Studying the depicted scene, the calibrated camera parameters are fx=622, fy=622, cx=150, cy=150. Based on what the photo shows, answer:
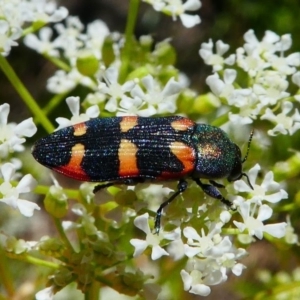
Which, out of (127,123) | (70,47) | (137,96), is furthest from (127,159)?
(70,47)

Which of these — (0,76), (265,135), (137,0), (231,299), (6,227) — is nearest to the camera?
(137,0)

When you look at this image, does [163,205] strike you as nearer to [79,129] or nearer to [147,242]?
[147,242]

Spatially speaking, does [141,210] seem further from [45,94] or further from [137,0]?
[45,94]

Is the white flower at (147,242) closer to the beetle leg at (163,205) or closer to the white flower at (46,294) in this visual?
the beetle leg at (163,205)

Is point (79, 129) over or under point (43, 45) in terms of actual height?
over

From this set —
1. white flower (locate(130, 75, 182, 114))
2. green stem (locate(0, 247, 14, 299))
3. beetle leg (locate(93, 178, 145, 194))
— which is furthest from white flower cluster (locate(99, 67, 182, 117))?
green stem (locate(0, 247, 14, 299))

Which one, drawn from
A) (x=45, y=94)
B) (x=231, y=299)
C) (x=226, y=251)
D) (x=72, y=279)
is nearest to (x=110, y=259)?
(x=72, y=279)

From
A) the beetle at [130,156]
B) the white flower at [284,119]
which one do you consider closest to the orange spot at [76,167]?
the beetle at [130,156]
